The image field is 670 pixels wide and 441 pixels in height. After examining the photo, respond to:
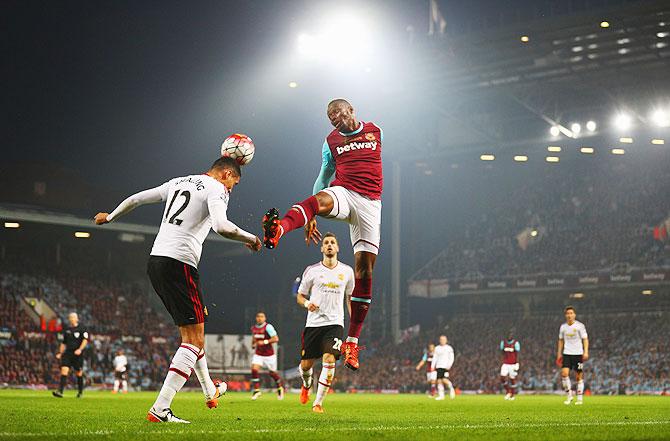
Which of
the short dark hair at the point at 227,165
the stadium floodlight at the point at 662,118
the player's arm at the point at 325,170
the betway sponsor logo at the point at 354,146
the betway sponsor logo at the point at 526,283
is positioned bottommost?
the short dark hair at the point at 227,165

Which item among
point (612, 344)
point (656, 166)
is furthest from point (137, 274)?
point (656, 166)

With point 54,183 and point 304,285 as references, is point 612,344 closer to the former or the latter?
point 54,183

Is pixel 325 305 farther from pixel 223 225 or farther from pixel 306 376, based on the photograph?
pixel 223 225

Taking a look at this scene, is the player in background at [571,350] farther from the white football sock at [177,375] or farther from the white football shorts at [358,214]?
the white football sock at [177,375]

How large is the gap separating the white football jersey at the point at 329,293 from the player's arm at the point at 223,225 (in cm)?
638

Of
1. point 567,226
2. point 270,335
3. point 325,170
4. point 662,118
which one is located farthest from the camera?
point 567,226

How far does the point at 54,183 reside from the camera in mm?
45188

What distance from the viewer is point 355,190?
8.76m

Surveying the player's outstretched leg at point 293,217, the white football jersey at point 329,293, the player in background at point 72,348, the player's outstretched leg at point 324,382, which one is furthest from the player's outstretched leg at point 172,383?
the player in background at point 72,348

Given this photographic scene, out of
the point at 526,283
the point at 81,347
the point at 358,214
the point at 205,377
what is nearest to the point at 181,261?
the point at 205,377

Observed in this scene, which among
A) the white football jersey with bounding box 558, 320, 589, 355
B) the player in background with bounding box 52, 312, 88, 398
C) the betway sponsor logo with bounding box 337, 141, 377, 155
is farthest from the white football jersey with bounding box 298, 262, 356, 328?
the player in background with bounding box 52, 312, 88, 398

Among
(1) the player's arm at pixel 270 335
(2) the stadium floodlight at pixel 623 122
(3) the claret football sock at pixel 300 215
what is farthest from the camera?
(2) the stadium floodlight at pixel 623 122

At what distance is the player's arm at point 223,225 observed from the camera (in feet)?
24.1

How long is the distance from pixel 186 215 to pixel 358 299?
2479mm
